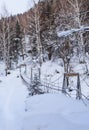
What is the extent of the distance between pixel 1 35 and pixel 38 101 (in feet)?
115

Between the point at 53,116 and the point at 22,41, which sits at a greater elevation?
the point at 22,41

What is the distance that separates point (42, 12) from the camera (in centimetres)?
4616

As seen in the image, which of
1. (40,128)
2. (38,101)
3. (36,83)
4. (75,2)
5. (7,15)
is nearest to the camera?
(40,128)

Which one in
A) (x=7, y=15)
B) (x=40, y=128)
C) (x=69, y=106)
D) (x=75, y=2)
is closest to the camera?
(x=40, y=128)

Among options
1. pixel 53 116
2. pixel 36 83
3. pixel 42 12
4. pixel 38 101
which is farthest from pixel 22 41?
pixel 53 116

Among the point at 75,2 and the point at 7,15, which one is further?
the point at 7,15

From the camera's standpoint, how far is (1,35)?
1923 inches

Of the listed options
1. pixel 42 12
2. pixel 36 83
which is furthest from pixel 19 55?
pixel 36 83

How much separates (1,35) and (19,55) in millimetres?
16634

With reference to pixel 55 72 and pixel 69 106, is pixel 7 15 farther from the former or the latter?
pixel 69 106

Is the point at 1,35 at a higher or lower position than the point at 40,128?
higher

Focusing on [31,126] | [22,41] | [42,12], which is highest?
[42,12]

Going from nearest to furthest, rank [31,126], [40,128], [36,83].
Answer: [40,128]
[31,126]
[36,83]

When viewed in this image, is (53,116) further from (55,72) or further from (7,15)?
(7,15)
